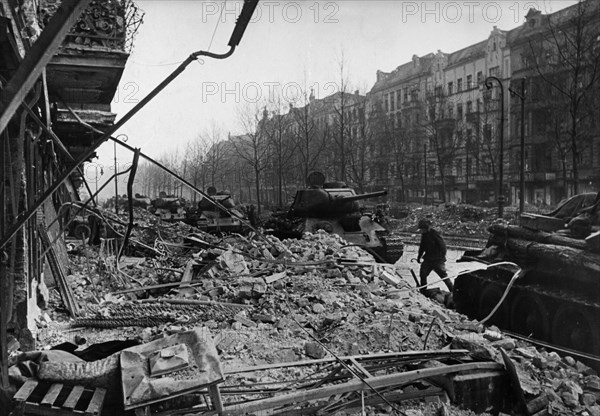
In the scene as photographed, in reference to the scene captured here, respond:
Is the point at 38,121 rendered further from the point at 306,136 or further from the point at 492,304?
the point at 306,136

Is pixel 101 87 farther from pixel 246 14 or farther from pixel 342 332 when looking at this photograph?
pixel 246 14

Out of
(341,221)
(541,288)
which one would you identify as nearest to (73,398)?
(541,288)

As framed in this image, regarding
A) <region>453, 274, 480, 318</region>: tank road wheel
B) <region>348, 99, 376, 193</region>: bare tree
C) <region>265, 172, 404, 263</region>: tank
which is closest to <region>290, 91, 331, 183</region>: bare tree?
<region>348, 99, 376, 193</region>: bare tree

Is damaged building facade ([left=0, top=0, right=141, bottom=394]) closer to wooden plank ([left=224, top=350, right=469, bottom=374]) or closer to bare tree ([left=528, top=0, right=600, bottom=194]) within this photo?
wooden plank ([left=224, top=350, right=469, bottom=374])

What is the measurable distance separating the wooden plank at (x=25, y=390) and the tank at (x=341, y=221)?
1095cm

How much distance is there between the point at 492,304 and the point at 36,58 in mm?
9859

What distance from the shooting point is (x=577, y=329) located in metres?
8.19

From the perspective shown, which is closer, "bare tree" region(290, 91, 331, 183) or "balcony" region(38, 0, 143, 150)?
"balcony" region(38, 0, 143, 150)

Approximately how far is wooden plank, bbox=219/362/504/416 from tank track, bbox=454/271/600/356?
4062 millimetres

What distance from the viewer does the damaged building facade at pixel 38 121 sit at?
16.2ft

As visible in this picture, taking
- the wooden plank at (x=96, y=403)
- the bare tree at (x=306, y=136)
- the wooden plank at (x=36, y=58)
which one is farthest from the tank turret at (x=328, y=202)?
the wooden plank at (x=36, y=58)

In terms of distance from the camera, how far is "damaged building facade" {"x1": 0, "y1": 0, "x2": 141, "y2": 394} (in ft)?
16.2

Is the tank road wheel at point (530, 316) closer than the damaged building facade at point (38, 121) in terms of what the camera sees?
No

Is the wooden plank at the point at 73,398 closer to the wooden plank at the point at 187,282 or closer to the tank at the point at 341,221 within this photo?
the wooden plank at the point at 187,282
